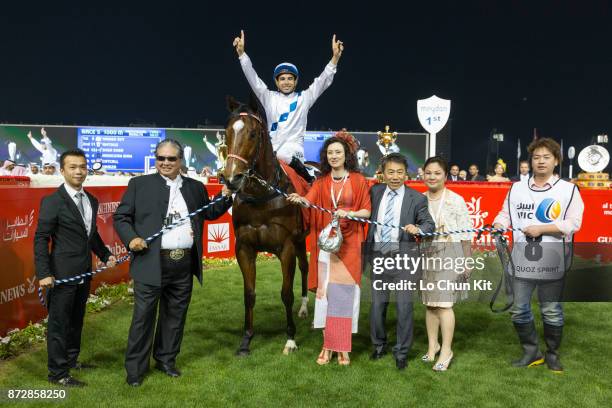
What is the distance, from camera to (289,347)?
4969 millimetres

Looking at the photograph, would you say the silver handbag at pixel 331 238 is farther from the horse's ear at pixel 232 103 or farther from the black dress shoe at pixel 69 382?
the black dress shoe at pixel 69 382

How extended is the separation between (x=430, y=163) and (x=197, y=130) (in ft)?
55.4

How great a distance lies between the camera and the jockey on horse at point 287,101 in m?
5.22

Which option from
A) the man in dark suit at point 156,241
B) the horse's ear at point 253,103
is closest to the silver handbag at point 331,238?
the man in dark suit at point 156,241

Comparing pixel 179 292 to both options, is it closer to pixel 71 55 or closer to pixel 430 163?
pixel 430 163

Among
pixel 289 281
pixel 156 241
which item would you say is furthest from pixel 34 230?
pixel 289 281

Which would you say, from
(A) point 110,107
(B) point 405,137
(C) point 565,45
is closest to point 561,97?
(C) point 565,45

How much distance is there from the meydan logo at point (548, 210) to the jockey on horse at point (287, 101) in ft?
8.18

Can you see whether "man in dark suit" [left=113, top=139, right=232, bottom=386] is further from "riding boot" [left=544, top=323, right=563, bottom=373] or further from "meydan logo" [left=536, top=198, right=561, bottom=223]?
"riding boot" [left=544, top=323, right=563, bottom=373]

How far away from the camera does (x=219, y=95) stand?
45.3 m

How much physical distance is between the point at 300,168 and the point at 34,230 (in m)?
3.16

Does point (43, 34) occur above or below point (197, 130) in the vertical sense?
above

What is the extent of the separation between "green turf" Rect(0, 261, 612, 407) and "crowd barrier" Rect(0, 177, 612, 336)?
66 centimetres

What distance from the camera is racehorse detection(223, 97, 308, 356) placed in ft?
14.1
